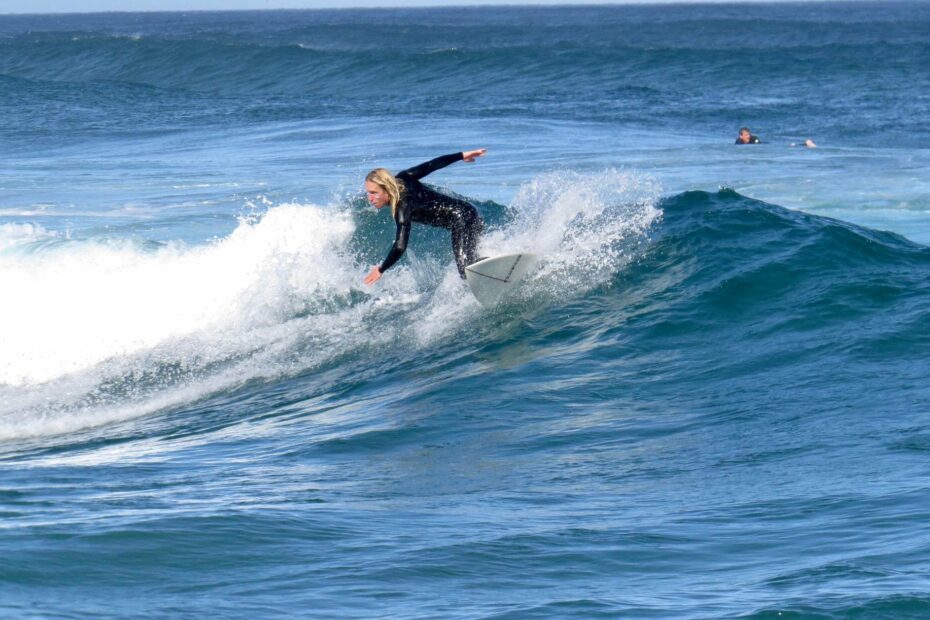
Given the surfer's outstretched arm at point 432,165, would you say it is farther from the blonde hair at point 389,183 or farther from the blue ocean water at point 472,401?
the blue ocean water at point 472,401

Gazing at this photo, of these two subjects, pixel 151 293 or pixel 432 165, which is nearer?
pixel 432 165

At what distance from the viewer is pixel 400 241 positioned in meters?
8.95

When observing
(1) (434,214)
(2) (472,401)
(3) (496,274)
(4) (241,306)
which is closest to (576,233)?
(3) (496,274)

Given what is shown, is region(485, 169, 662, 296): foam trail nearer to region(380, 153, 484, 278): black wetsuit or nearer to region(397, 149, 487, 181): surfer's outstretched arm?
region(380, 153, 484, 278): black wetsuit

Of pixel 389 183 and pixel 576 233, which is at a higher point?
pixel 389 183

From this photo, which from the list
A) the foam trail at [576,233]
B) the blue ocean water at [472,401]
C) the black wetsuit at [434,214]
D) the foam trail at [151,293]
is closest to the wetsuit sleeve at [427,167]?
the black wetsuit at [434,214]

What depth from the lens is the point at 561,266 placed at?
11.0 m

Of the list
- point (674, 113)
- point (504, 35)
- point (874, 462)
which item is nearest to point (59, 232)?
point (874, 462)

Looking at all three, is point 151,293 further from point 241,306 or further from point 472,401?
point 472,401

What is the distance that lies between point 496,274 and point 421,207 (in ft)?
3.70

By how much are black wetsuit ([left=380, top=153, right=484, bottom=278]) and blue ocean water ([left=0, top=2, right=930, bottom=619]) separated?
21.2 inches

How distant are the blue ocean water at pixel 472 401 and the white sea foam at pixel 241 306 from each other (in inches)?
1.7

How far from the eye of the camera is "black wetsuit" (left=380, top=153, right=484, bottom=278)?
902 cm

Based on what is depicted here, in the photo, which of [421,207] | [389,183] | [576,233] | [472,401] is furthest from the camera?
[576,233]
